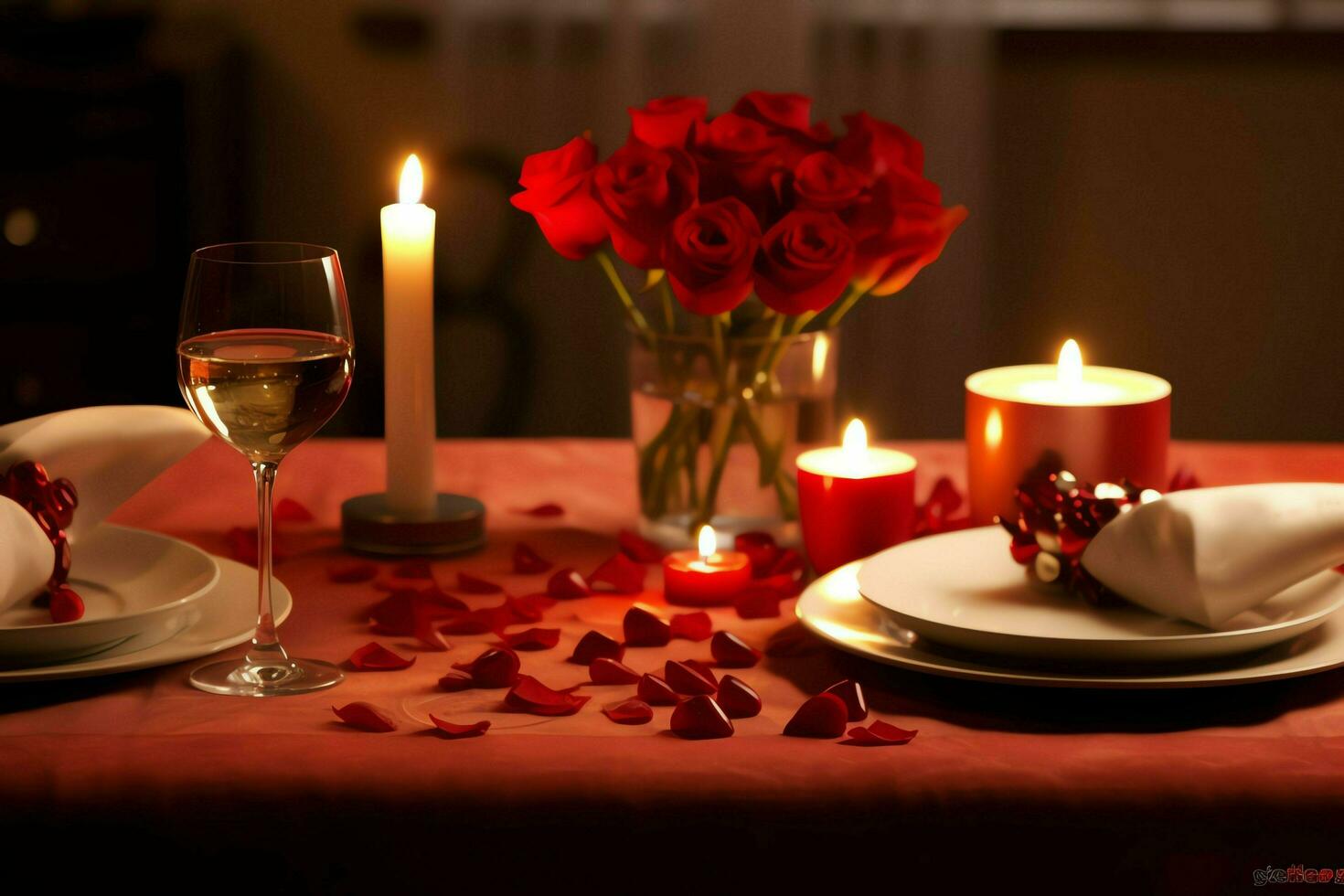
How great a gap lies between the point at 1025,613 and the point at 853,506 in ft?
0.65

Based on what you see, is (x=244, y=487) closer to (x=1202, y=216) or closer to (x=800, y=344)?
(x=800, y=344)

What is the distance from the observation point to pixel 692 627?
0.88 meters

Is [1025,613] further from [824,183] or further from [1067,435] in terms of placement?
[824,183]

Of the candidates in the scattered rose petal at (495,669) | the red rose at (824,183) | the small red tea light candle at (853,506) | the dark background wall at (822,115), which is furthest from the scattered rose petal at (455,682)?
the dark background wall at (822,115)

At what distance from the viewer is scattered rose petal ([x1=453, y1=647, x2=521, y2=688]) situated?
30.5 inches

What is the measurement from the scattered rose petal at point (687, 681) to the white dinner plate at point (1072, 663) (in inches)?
2.8

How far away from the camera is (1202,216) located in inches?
119

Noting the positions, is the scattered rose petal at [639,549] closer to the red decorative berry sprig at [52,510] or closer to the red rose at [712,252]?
the red rose at [712,252]

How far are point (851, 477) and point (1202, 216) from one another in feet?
7.60

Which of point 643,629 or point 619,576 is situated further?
point 619,576

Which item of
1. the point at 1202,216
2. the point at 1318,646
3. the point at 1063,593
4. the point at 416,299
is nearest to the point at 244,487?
the point at 416,299

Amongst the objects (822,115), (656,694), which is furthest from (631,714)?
(822,115)

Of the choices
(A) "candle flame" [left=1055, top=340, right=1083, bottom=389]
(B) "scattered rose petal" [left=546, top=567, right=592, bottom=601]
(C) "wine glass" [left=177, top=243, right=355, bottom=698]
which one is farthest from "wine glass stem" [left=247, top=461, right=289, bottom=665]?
(A) "candle flame" [left=1055, top=340, right=1083, bottom=389]

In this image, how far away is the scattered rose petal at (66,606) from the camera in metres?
0.81
